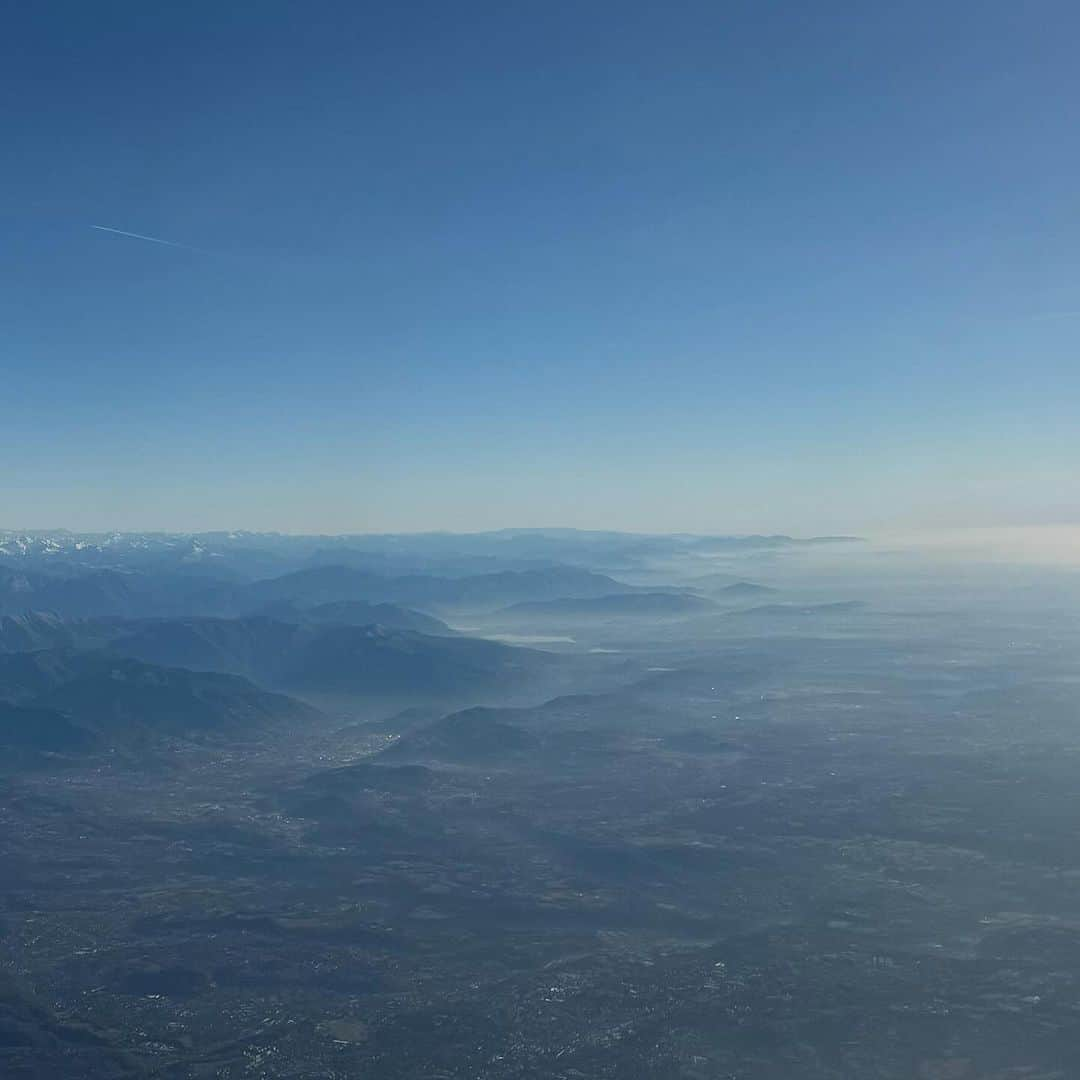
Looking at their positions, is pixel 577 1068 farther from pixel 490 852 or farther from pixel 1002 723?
pixel 1002 723

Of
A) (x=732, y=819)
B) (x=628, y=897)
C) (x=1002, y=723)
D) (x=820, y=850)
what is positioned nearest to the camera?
(x=628, y=897)

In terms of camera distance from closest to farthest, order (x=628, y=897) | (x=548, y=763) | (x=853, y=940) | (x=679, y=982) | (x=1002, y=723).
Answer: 1. (x=679, y=982)
2. (x=853, y=940)
3. (x=628, y=897)
4. (x=548, y=763)
5. (x=1002, y=723)

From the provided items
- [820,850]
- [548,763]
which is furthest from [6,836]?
[820,850]

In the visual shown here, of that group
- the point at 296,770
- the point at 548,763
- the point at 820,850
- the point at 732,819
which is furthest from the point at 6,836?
the point at 820,850

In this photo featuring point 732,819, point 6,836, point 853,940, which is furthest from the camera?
point 6,836

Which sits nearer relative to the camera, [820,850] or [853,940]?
[853,940]

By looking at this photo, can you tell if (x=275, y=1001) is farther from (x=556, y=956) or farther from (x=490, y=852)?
(x=490, y=852)

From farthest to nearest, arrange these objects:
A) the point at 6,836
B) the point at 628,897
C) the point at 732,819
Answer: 1. the point at 6,836
2. the point at 732,819
3. the point at 628,897

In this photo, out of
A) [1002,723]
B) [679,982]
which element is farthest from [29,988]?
[1002,723]

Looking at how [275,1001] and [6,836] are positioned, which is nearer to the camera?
[275,1001]
